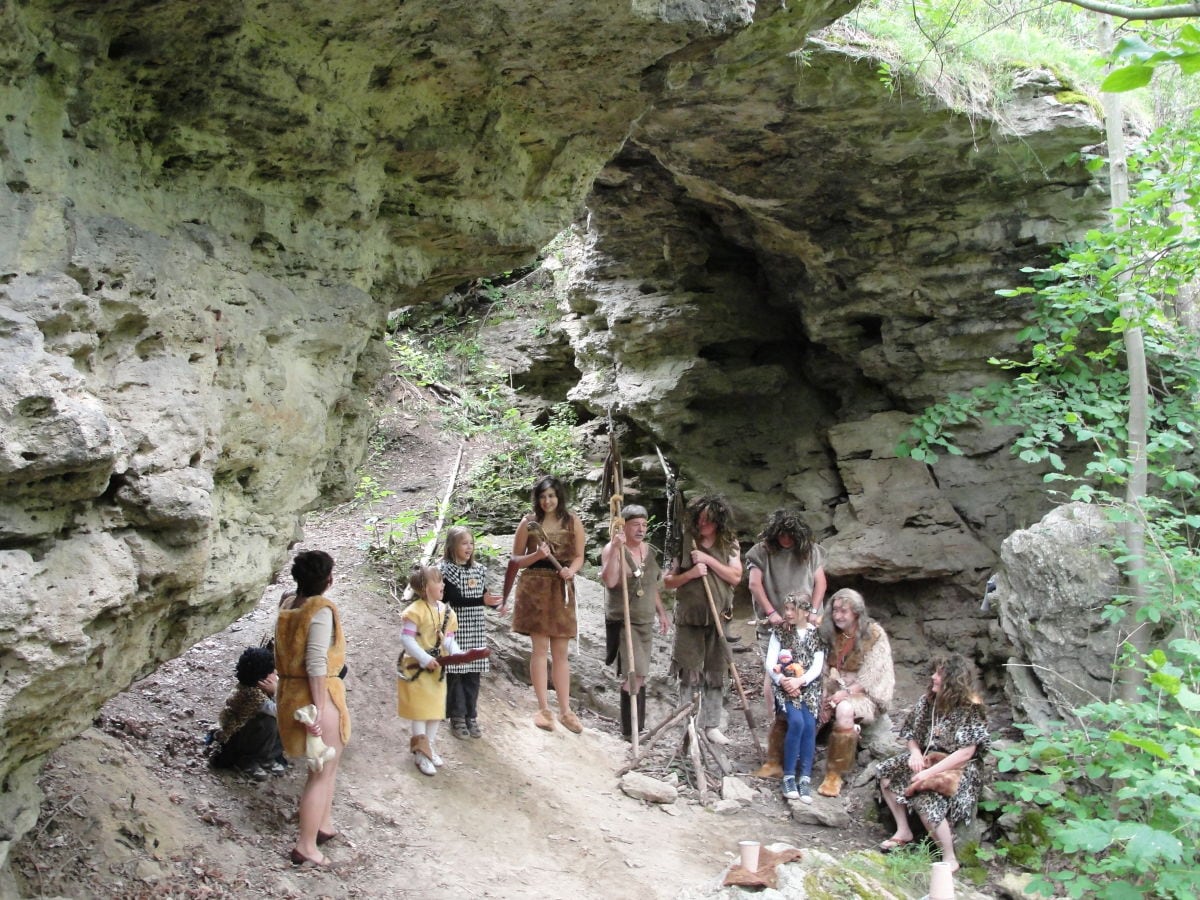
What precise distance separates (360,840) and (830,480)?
6.50m

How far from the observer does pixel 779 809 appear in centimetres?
633

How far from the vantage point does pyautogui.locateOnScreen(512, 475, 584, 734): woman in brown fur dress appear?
21.9ft

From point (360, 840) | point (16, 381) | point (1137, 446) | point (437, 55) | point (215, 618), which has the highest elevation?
point (437, 55)

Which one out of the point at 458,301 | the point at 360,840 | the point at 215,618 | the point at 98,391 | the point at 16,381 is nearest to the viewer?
the point at 16,381

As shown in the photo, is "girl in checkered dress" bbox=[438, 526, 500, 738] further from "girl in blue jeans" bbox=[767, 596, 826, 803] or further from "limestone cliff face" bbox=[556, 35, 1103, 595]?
"limestone cliff face" bbox=[556, 35, 1103, 595]

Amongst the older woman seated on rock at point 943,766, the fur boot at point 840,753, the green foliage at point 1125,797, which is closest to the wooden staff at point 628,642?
the fur boot at point 840,753

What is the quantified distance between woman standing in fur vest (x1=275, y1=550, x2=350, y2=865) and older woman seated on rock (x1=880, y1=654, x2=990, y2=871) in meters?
3.36

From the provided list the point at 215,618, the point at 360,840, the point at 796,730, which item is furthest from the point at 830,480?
the point at 215,618

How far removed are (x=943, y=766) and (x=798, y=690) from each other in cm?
101

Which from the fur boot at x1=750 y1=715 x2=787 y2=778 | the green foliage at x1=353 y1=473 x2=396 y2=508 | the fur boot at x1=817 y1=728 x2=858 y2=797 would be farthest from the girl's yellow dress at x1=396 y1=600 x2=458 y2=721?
the green foliage at x1=353 y1=473 x2=396 y2=508

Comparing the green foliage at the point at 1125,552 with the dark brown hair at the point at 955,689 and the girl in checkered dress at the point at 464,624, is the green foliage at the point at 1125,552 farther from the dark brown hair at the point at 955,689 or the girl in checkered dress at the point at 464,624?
the girl in checkered dress at the point at 464,624

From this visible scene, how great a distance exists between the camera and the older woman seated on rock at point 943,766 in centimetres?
587

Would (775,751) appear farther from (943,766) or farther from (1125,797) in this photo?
(1125,797)

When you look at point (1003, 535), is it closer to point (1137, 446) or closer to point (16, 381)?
point (1137, 446)
